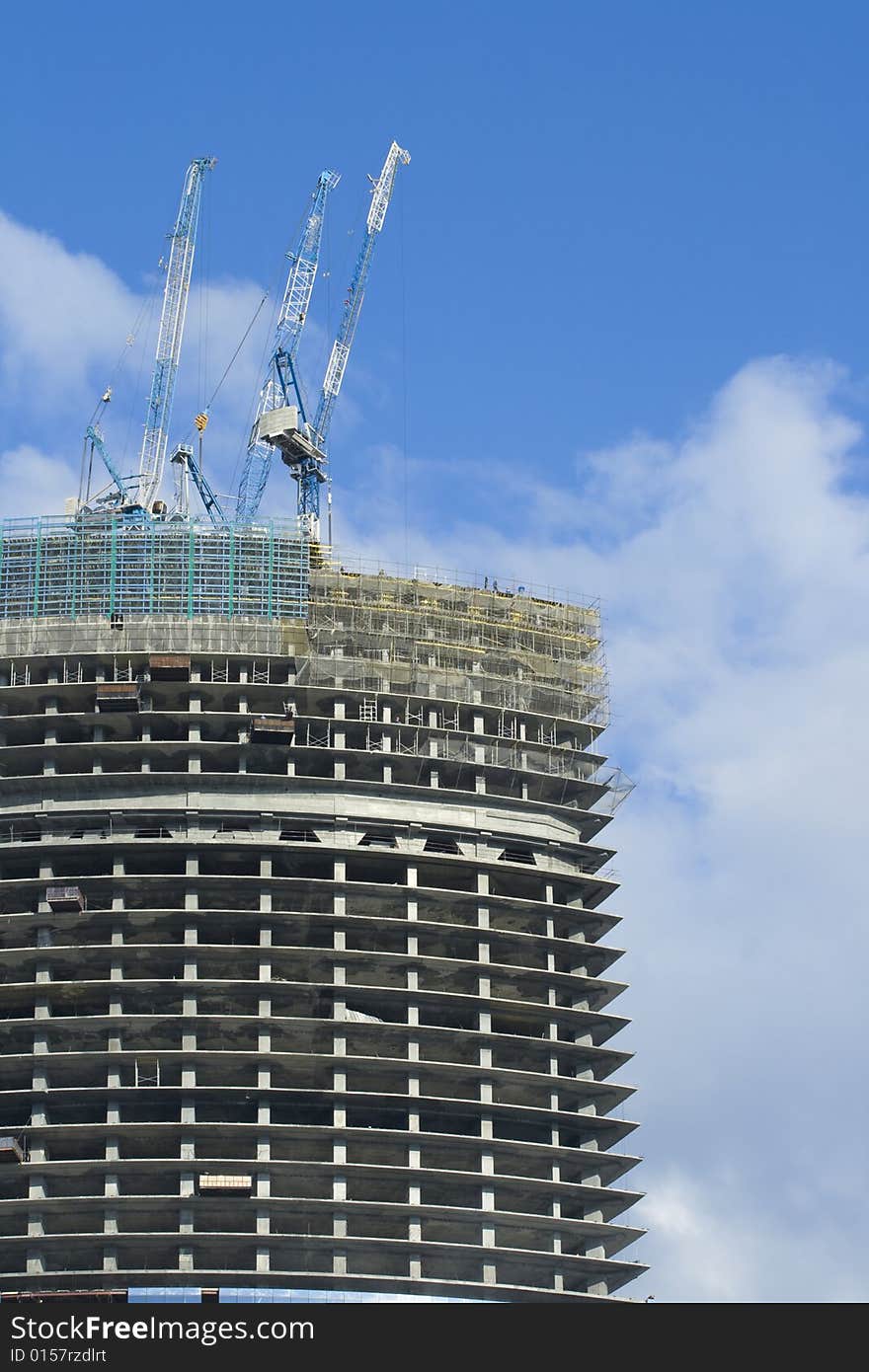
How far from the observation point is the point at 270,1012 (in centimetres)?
18588

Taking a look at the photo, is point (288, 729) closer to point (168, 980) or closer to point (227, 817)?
point (227, 817)

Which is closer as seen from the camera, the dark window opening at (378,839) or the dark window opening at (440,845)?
the dark window opening at (378,839)

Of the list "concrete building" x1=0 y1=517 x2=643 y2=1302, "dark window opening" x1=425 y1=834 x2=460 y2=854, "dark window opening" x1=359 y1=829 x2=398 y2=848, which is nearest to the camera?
"concrete building" x1=0 y1=517 x2=643 y2=1302

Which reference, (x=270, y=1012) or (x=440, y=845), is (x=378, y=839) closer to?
(x=440, y=845)

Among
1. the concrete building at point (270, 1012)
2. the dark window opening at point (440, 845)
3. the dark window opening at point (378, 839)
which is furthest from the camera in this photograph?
the dark window opening at point (440, 845)

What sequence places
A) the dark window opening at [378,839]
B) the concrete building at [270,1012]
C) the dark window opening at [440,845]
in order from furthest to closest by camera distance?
1. the dark window opening at [440,845]
2. the dark window opening at [378,839]
3. the concrete building at [270,1012]

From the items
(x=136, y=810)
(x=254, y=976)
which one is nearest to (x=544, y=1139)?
(x=254, y=976)

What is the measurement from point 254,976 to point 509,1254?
1085 inches

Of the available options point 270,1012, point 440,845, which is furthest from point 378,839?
point 270,1012

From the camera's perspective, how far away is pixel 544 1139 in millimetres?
188875

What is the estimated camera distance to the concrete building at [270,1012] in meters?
178

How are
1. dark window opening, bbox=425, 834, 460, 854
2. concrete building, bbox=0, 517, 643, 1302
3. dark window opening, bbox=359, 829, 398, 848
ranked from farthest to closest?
dark window opening, bbox=425, 834, 460, 854 → dark window opening, bbox=359, 829, 398, 848 → concrete building, bbox=0, 517, 643, 1302

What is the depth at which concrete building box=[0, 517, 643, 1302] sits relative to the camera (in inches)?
6988

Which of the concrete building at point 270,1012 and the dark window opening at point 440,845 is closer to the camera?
the concrete building at point 270,1012
